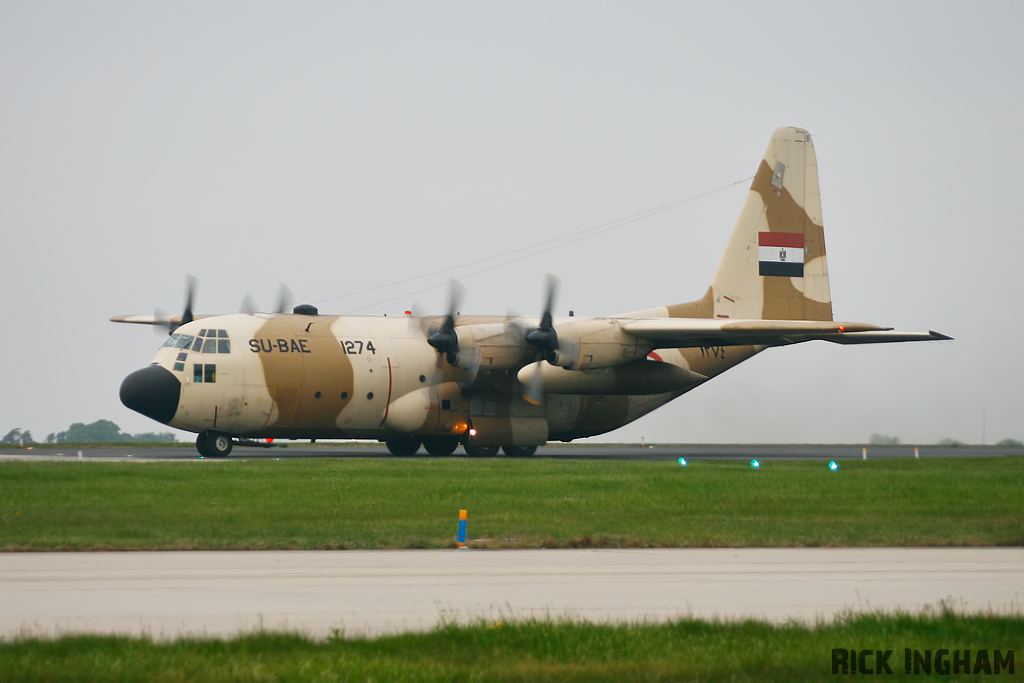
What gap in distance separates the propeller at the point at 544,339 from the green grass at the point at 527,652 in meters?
26.3

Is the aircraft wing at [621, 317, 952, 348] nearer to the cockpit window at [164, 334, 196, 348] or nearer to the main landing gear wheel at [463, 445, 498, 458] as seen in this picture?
the main landing gear wheel at [463, 445, 498, 458]

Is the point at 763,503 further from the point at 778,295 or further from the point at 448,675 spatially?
the point at 778,295

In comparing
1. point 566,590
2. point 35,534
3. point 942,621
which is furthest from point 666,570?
point 35,534

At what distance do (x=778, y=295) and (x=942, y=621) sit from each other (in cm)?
3516

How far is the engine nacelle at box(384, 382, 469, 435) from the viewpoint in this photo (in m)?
36.5

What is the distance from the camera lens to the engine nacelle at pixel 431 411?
36.5m

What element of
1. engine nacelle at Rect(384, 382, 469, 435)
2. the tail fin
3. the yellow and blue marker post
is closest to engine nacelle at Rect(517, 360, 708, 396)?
engine nacelle at Rect(384, 382, 469, 435)

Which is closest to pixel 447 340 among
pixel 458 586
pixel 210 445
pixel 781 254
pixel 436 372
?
pixel 436 372

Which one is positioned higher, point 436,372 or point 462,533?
point 436,372

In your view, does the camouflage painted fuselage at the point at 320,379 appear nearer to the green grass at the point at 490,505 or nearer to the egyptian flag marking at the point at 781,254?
the green grass at the point at 490,505

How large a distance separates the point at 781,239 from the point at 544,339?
44.6ft

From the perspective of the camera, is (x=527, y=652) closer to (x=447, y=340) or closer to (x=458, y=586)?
(x=458, y=586)

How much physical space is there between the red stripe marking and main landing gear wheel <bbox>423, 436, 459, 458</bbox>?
49.7 ft

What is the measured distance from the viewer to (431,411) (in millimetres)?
36812
